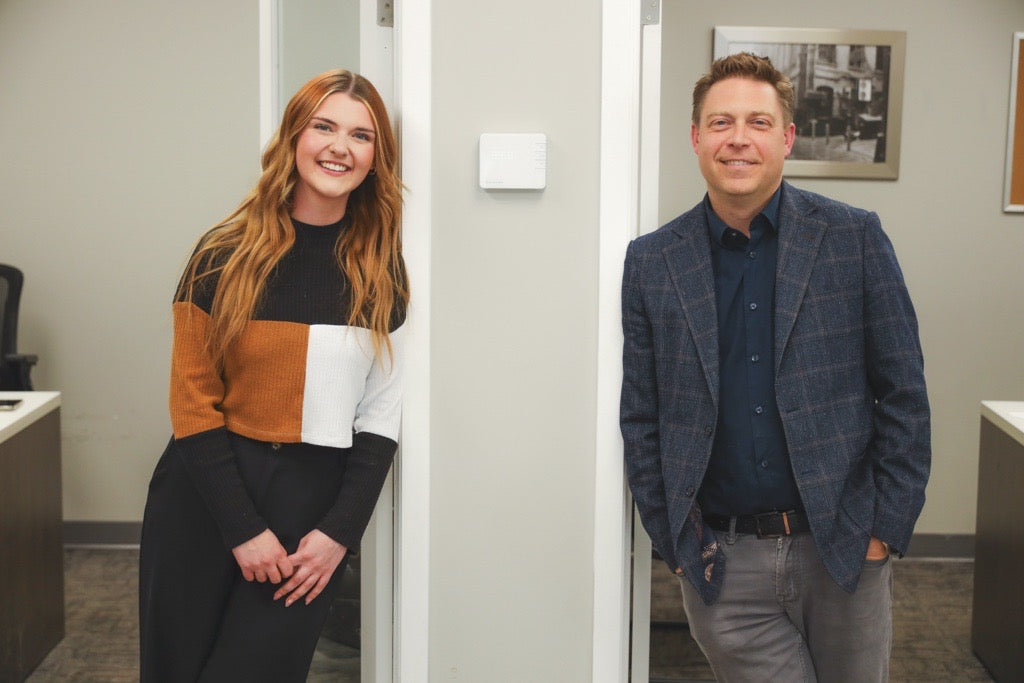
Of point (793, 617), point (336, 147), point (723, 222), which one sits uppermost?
point (336, 147)

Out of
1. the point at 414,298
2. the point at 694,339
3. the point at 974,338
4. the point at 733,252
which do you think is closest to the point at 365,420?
the point at 414,298

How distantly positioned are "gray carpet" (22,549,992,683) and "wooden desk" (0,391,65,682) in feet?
0.45

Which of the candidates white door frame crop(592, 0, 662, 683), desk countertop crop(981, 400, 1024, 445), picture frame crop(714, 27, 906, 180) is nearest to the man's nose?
white door frame crop(592, 0, 662, 683)

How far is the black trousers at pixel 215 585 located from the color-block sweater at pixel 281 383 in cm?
4

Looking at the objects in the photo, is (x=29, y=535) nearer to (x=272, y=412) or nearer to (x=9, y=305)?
(x=9, y=305)

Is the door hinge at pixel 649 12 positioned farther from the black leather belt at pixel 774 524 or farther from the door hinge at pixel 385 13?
the black leather belt at pixel 774 524

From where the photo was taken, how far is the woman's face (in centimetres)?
165

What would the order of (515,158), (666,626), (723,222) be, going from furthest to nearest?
(666,626)
(515,158)
(723,222)

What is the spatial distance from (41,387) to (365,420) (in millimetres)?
2632

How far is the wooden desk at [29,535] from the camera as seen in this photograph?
2.61m

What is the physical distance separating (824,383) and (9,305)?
3022mm

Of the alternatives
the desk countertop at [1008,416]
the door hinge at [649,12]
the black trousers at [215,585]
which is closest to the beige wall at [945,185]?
the desk countertop at [1008,416]

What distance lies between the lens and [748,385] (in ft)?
5.44

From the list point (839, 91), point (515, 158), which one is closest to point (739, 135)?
point (515, 158)
